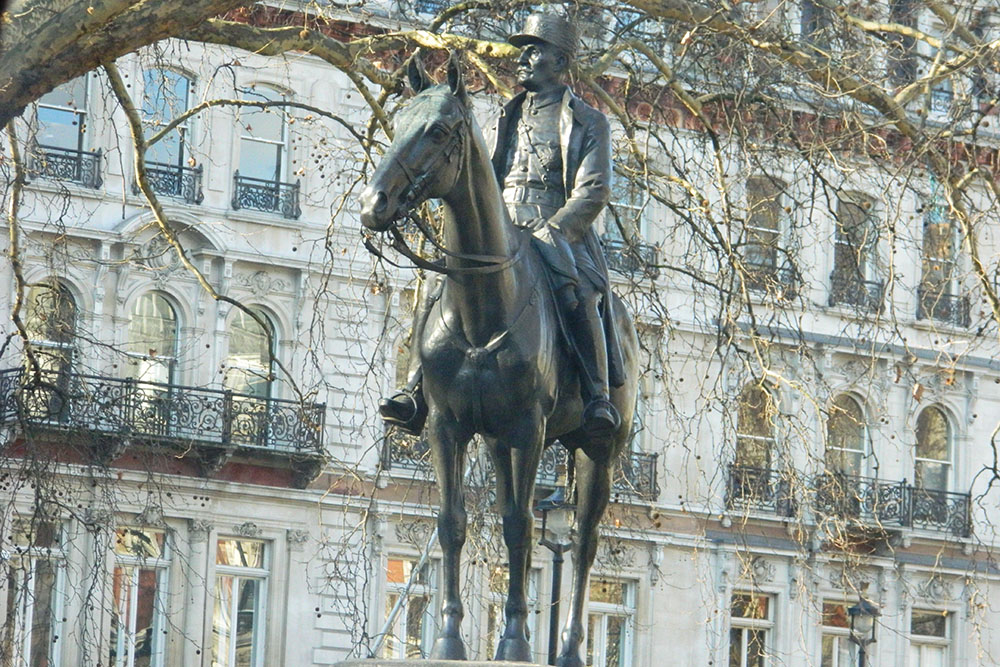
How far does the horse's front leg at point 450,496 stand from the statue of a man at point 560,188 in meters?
0.23

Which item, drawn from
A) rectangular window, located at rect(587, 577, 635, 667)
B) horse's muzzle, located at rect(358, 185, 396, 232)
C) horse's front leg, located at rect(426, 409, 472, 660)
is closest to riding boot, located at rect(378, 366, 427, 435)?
horse's front leg, located at rect(426, 409, 472, 660)

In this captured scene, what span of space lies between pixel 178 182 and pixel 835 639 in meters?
11.8

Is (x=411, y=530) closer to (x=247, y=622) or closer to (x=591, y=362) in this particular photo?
(x=591, y=362)

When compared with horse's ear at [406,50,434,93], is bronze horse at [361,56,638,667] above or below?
below

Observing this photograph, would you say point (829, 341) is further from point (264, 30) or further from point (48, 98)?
point (264, 30)

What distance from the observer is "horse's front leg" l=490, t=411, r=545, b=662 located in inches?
384

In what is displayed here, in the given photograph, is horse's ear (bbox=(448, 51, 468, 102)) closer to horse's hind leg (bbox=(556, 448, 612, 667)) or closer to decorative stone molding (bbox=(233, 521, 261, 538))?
horse's hind leg (bbox=(556, 448, 612, 667))

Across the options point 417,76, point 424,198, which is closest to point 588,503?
point 424,198

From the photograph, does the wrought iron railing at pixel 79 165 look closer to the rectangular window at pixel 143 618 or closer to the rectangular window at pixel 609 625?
the rectangular window at pixel 143 618

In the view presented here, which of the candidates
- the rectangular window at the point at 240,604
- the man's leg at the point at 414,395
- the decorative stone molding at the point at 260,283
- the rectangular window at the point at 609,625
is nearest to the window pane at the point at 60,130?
the decorative stone molding at the point at 260,283

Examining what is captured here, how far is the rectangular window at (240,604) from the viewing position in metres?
30.3

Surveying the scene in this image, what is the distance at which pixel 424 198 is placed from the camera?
9016 mm

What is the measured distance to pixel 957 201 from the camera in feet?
48.1

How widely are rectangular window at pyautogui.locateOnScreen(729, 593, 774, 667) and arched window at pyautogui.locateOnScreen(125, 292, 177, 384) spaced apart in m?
8.87
